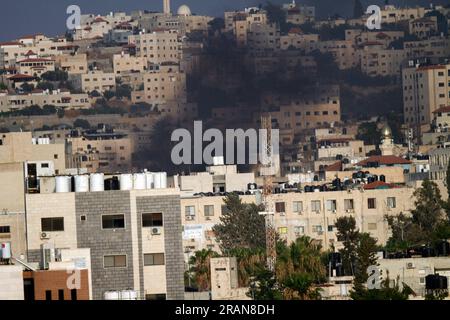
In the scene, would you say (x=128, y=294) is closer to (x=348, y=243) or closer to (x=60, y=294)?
(x=60, y=294)

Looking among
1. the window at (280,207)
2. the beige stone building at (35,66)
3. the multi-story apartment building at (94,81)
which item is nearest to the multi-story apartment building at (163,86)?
the multi-story apartment building at (94,81)

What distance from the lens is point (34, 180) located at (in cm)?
2370

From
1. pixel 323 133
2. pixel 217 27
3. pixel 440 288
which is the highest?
pixel 217 27

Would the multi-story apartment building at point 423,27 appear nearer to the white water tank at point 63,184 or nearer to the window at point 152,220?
the white water tank at point 63,184

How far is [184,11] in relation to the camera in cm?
15325

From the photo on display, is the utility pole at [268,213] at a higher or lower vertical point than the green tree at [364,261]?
higher

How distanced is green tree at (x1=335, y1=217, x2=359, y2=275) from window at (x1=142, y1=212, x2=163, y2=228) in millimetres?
11884

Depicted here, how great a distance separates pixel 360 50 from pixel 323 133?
26.1 meters

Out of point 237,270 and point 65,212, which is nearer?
point 65,212

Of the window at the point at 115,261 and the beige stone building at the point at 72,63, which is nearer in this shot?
the window at the point at 115,261

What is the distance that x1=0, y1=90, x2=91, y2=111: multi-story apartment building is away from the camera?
4966 inches

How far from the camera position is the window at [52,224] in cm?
2130
